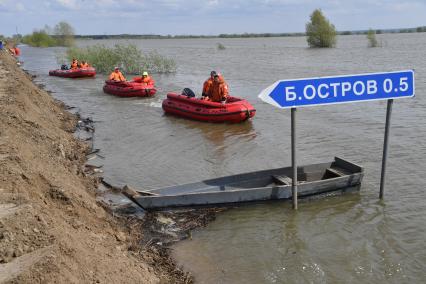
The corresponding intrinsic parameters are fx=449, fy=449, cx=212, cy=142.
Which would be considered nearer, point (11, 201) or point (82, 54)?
point (11, 201)

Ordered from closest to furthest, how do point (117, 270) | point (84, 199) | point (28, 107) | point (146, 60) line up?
point (117, 270), point (84, 199), point (28, 107), point (146, 60)

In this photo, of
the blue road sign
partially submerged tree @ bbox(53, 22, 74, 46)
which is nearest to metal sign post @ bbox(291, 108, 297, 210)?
the blue road sign

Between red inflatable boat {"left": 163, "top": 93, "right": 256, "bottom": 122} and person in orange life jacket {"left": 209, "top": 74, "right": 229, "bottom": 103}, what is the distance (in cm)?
33

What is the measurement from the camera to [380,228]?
24.3ft

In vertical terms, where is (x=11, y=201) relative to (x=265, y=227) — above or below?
above

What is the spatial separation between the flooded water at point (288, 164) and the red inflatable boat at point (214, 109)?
325mm

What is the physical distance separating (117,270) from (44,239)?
2.77 feet

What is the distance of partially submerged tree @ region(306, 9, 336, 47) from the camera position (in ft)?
203

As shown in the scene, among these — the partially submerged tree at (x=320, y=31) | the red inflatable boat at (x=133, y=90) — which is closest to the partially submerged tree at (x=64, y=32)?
the partially submerged tree at (x=320, y=31)

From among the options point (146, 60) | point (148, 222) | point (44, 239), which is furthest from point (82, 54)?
point (44, 239)

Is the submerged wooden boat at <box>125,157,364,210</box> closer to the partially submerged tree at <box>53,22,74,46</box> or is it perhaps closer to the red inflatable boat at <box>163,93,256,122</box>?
the red inflatable boat at <box>163,93,256,122</box>

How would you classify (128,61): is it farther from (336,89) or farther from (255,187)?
(336,89)

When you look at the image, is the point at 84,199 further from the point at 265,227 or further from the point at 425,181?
the point at 425,181

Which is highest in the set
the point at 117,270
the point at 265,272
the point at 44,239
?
the point at 44,239
